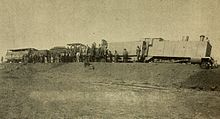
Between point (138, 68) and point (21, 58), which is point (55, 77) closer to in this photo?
point (138, 68)

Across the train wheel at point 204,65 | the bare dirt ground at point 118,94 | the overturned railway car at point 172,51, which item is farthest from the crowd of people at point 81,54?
the train wheel at point 204,65

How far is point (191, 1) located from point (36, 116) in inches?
154

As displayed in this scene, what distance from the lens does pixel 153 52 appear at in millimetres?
12555

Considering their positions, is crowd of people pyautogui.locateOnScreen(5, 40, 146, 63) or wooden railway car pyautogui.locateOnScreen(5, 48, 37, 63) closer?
crowd of people pyautogui.locateOnScreen(5, 40, 146, 63)

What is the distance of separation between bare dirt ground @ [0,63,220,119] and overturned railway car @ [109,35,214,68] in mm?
992

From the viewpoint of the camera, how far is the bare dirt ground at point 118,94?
615 cm

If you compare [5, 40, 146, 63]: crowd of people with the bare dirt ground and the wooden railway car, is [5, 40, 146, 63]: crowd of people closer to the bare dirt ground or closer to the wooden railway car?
the wooden railway car

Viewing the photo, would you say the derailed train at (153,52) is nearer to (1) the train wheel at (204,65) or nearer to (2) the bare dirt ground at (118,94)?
(1) the train wheel at (204,65)

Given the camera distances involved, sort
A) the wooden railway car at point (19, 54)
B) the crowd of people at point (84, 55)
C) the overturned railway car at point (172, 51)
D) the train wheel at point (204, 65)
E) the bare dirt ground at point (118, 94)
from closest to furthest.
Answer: the bare dirt ground at point (118, 94) < the train wheel at point (204, 65) < the overturned railway car at point (172, 51) < the crowd of people at point (84, 55) < the wooden railway car at point (19, 54)

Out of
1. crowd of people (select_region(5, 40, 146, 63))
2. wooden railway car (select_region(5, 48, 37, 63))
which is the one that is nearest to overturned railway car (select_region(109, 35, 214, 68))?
crowd of people (select_region(5, 40, 146, 63))

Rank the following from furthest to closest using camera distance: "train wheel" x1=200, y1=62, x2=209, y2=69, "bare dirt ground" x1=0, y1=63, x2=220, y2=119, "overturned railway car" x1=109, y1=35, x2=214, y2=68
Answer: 1. "overturned railway car" x1=109, y1=35, x2=214, y2=68
2. "train wheel" x1=200, y1=62, x2=209, y2=69
3. "bare dirt ground" x1=0, y1=63, x2=220, y2=119

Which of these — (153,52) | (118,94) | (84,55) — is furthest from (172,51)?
(118,94)

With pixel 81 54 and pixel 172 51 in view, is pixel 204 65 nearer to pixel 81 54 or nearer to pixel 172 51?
pixel 172 51

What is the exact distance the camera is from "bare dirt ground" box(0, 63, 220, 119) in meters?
6.15
